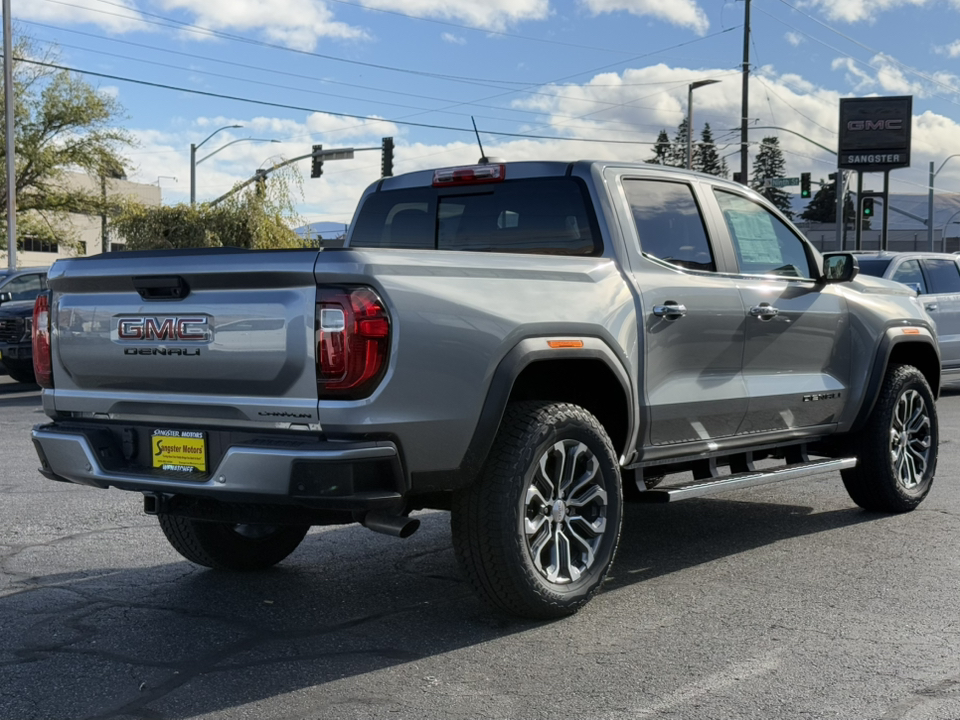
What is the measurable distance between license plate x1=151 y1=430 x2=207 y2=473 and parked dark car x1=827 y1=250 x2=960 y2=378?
1139cm

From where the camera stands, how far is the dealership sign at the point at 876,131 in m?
60.3

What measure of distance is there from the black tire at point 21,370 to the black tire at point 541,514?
547 inches

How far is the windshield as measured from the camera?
14.3m

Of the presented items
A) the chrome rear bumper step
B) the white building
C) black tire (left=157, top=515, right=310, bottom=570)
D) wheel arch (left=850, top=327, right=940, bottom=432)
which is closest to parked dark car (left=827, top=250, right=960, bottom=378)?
wheel arch (left=850, top=327, right=940, bottom=432)

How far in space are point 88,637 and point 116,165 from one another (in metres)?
43.1

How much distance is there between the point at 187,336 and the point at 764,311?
3.10 m

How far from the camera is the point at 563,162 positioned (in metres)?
5.75

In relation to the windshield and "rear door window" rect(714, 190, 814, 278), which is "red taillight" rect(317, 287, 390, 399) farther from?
the windshield

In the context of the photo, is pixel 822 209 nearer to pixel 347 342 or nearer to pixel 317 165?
pixel 317 165

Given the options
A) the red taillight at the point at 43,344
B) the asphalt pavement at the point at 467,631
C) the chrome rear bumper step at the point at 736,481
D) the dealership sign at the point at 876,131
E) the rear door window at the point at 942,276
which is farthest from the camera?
the dealership sign at the point at 876,131

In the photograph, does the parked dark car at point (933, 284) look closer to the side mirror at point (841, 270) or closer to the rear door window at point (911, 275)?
the rear door window at point (911, 275)

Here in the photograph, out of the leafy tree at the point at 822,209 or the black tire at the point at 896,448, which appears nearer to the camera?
the black tire at the point at 896,448

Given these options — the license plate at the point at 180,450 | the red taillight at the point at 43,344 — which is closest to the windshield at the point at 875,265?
the red taillight at the point at 43,344

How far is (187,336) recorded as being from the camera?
A: 4.52m
